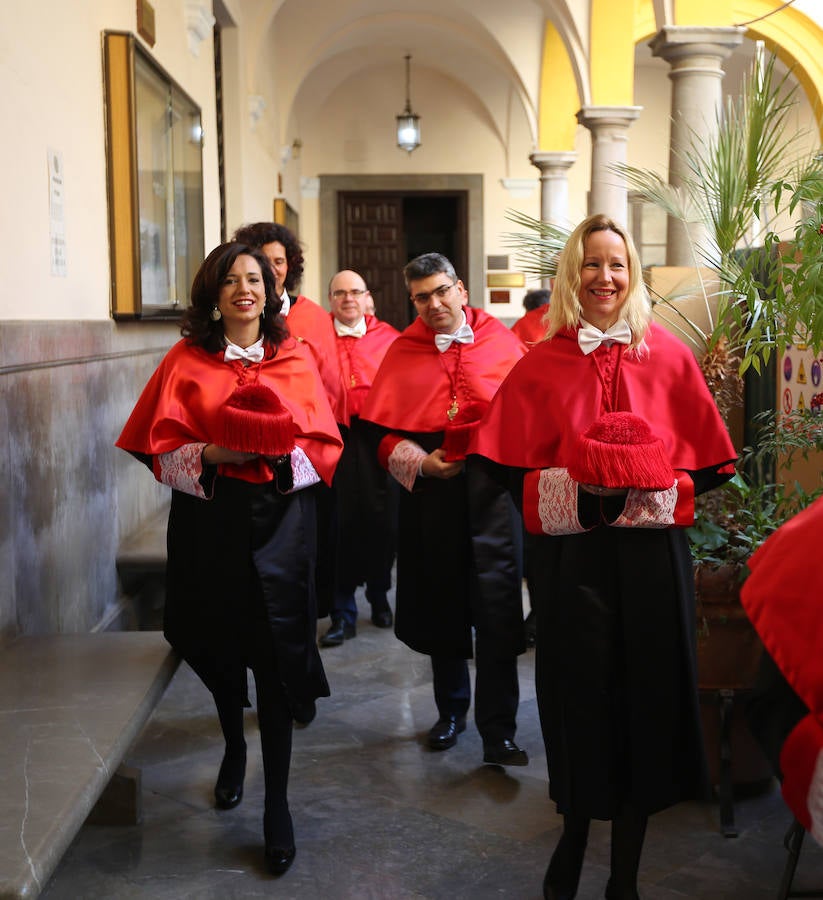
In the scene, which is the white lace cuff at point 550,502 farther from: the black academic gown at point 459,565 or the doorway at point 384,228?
the doorway at point 384,228

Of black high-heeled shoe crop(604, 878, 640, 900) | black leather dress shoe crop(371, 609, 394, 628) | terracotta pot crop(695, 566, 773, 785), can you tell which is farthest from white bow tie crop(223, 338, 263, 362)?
black leather dress shoe crop(371, 609, 394, 628)

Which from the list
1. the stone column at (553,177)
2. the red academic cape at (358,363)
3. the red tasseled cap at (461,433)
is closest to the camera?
the red tasseled cap at (461,433)

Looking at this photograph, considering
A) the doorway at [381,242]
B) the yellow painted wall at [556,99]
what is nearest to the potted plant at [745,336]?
the yellow painted wall at [556,99]

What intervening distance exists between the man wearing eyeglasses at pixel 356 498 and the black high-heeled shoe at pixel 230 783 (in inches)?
74.2

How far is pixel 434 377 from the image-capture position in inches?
157

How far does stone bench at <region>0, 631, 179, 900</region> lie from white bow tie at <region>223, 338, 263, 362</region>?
0.94m

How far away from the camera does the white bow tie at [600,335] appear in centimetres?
287

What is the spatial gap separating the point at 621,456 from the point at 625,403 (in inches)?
13.5

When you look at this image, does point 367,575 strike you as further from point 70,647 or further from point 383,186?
point 383,186

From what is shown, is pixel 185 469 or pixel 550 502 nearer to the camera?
pixel 550 502

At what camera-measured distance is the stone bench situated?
215 centimetres

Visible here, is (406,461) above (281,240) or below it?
below

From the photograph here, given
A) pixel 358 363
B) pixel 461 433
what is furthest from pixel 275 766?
pixel 358 363

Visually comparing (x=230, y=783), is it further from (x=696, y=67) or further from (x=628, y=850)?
(x=696, y=67)
